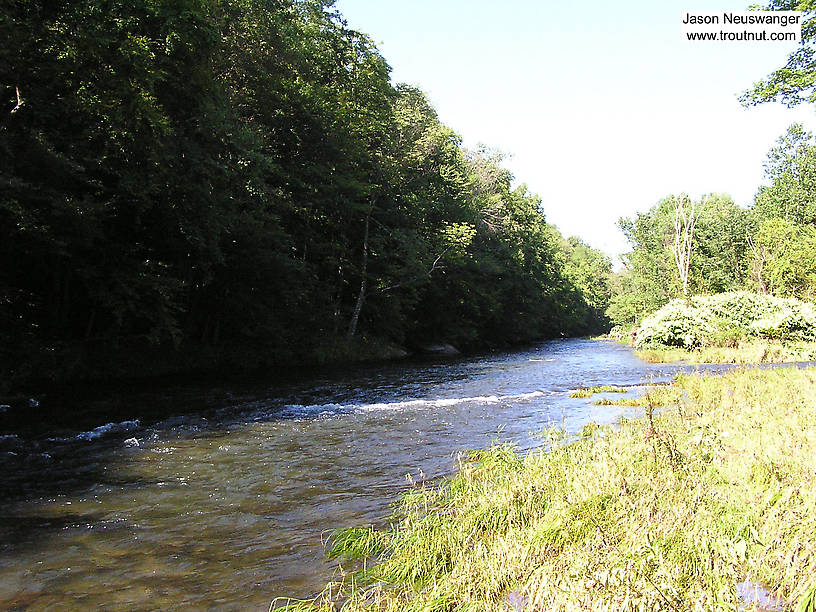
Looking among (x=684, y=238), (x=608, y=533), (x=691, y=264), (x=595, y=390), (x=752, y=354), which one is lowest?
(x=595, y=390)

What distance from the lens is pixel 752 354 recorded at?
78.2 ft

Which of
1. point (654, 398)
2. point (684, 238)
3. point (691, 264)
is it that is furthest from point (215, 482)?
point (691, 264)

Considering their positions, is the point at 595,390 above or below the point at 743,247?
below

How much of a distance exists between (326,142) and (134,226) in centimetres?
1291

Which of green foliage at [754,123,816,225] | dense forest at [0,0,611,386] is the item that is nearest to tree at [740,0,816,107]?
dense forest at [0,0,611,386]

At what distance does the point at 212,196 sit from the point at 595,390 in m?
13.8

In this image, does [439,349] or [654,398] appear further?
[439,349]

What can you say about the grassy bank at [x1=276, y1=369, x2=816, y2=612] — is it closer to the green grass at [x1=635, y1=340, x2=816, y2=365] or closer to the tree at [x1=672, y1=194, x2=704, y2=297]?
the green grass at [x1=635, y1=340, x2=816, y2=365]

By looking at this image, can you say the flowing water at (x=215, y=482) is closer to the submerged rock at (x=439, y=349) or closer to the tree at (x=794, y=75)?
the tree at (x=794, y=75)

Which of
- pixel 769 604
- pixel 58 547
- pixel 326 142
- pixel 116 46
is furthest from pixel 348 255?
pixel 769 604

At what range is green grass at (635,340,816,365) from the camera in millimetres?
23547

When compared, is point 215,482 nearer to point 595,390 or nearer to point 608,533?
point 608,533

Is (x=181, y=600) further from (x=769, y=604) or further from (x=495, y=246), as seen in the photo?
(x=495, y=246)

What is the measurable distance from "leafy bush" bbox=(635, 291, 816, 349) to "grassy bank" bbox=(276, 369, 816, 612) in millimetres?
23418
